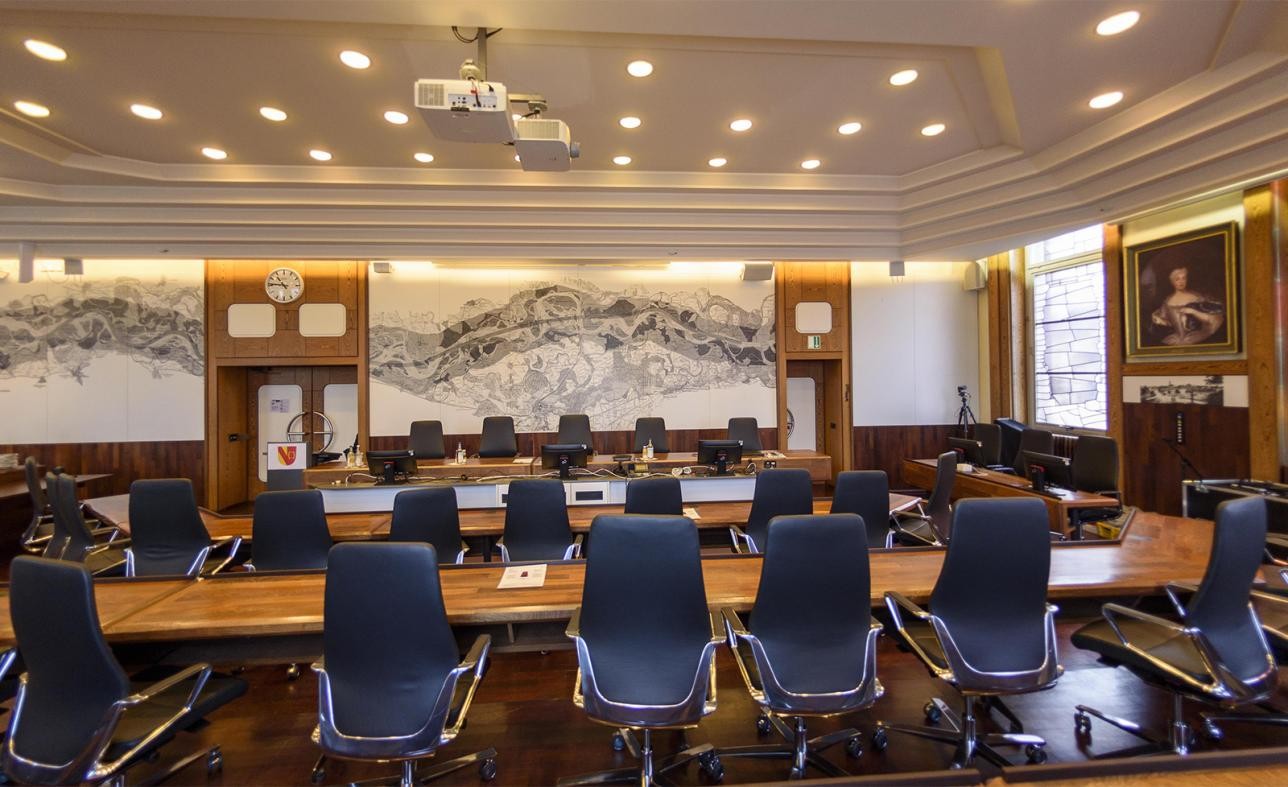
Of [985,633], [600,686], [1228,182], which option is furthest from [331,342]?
[1228,182]

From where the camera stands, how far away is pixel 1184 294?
5.59 m

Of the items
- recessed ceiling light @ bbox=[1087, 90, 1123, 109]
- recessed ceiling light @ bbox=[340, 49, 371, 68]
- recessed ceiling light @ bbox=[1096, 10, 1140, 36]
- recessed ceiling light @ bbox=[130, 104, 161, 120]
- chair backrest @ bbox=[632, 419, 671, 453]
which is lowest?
chair backrest @ bbox=[632, 419, 671, 453]

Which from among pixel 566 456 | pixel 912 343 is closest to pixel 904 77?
pixel 566 456

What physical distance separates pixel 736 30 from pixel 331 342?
21.6 feet

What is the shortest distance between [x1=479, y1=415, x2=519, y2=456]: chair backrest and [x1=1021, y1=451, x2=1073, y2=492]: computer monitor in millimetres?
5066

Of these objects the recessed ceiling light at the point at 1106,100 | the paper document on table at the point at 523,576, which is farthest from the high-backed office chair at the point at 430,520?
the recessed ceiling light at the point at 1106,100

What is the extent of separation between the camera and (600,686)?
198cm

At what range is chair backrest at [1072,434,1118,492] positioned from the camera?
507 centimetres

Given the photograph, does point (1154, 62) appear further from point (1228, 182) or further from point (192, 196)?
point (192, 196)

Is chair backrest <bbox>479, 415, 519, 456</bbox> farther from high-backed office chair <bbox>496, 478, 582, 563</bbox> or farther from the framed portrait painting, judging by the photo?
the framed portrait painting

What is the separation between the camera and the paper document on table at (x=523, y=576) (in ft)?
7.88

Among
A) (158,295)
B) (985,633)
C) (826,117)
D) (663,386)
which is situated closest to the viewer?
(985,633)

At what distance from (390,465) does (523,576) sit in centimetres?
258

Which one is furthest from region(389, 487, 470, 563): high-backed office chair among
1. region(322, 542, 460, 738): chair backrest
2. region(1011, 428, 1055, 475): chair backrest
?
region(1011, 428, 1055, 475): chair backrest
